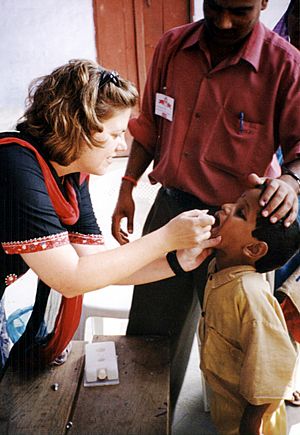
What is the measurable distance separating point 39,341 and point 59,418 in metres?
0.31

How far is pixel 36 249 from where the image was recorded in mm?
1426

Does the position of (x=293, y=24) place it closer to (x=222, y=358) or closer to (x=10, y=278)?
(x=222, y=358)

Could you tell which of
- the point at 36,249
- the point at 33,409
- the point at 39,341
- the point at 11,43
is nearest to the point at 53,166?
the point at 36,249

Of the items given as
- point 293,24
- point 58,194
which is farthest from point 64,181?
point 293,24

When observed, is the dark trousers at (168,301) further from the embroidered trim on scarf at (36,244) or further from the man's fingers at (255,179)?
the embroidered trim on scarf at (36,244)

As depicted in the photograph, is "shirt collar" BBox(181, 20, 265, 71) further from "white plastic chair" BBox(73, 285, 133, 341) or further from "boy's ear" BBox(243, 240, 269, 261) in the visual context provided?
"white plastic chair" BBox(73, 285, 133, 341)

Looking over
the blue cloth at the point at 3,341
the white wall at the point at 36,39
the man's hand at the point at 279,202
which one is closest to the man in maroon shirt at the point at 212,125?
the man's hand at the point at 279,202

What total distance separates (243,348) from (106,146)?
27.1 inches

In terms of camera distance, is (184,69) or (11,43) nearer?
(184,69)

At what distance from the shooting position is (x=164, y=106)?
2021mm

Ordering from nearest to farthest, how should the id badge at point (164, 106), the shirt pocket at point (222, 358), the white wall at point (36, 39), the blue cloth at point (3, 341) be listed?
the shirt pocket at point (222, 358) < the blue cloth at point (3, 341) < the id badge at point (164, 106) < the white wall at point (36, 39)

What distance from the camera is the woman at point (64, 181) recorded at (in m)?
1.43

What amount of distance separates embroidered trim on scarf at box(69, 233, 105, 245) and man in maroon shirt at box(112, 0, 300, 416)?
12.3 inches

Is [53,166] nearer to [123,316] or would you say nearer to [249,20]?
[249,20]
